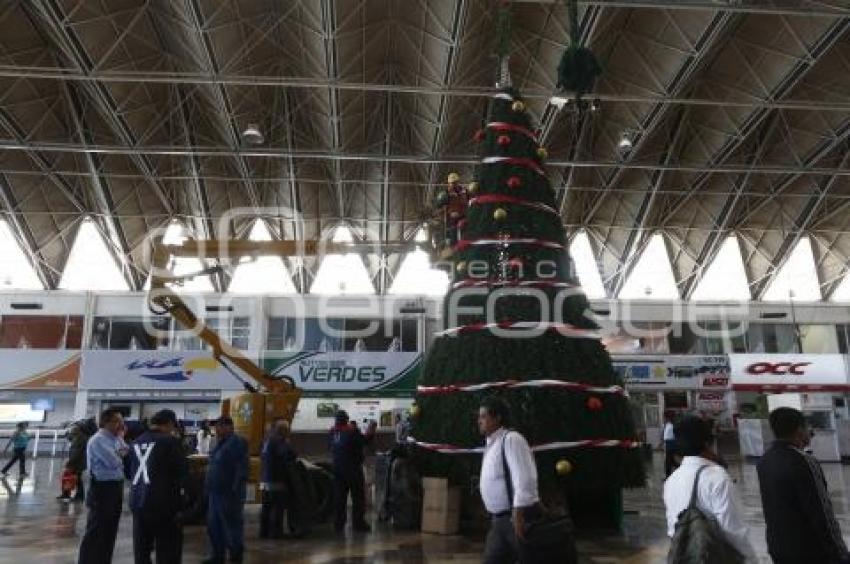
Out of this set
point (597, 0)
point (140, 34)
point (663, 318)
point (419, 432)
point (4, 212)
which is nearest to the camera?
point (419, 432)

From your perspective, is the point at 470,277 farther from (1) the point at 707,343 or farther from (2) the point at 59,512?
(1) the point at 707,343

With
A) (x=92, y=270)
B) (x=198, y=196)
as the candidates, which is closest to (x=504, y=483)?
(x=198, y=196)

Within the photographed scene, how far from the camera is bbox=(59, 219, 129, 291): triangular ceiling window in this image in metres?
26.7

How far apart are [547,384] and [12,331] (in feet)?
86.5

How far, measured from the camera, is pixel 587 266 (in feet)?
93.9

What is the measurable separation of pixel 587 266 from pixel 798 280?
9508 millimetres

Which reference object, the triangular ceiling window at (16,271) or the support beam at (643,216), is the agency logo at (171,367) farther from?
the support beam at (643,216)

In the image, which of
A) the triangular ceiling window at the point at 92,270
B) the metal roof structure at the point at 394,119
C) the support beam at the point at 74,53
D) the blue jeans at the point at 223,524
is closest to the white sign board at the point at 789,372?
the metal roof structure at the point at 394,119

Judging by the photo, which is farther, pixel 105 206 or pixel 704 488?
pixel 105 206

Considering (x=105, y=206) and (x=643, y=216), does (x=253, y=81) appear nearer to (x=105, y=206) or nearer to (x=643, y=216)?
(x=105, y=206)

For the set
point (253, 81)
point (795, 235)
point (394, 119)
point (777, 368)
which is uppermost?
point (394, 119)

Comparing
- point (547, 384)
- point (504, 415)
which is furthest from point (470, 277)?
point (504, 415)

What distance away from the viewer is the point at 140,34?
683 inches

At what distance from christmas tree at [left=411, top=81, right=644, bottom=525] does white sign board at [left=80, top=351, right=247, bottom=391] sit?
1389 cm
